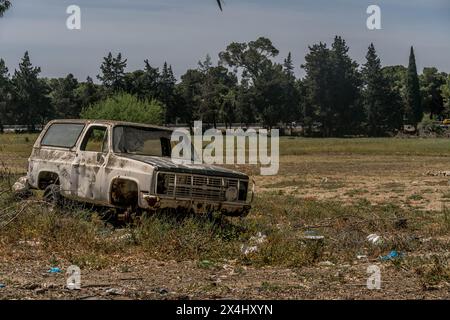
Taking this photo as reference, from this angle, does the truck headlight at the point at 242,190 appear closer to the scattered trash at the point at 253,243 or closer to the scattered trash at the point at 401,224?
the scattered trash at the point at 253,243

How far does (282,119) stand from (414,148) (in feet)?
133

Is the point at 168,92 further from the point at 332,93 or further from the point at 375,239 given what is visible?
the point at 375,239

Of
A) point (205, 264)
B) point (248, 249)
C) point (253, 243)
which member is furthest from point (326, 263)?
point (205, 264)

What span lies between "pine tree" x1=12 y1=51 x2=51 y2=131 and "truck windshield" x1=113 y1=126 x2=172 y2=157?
8677 cm

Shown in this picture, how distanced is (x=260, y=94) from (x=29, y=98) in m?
30.6

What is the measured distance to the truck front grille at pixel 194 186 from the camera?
10.8m

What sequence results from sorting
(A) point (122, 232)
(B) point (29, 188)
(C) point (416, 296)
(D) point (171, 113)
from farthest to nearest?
(D) point (171, 113), (B) point (29, 188), (A) point (122, 232), (C) point (416, 296)

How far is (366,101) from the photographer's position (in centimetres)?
10394

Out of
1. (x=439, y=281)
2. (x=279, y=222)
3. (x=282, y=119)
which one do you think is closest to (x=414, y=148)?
(x=282, y=119)

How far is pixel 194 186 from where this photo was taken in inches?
434

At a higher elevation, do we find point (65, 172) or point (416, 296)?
point (65, 172)

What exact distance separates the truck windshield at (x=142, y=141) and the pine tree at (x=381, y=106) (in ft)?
298

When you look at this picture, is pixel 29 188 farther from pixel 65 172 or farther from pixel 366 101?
pixel 366 101
